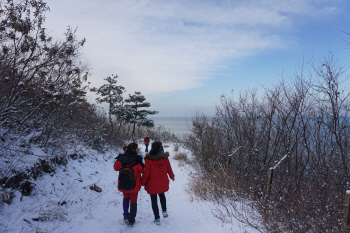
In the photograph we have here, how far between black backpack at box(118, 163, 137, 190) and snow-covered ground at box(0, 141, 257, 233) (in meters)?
0.86

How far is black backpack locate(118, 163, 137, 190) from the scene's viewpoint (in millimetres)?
3973

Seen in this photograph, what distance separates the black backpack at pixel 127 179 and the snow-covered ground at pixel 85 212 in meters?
0.86

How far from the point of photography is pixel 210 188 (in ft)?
20.5

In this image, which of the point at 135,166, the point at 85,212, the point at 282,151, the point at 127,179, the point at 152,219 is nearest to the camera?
the point at 127,179

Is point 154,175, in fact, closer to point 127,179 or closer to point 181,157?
point 127,179

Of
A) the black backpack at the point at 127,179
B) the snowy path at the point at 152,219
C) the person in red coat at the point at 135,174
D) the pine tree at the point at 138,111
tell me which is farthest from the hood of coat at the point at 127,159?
the pine tree at the point at 138,111

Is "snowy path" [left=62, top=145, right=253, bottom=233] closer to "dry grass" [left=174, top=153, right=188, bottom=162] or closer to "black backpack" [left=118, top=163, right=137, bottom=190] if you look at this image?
"black backpack" [left=118, top=163, right=137, bottom=190]

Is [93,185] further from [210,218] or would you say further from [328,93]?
[328,93]

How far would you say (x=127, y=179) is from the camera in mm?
3988

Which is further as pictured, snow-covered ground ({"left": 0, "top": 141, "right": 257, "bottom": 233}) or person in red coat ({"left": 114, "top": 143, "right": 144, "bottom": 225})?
person in red coat ({"left": 114, "top": 143, "right": 144, "bottom": 225})

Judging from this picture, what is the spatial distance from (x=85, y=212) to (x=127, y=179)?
1.62 metres

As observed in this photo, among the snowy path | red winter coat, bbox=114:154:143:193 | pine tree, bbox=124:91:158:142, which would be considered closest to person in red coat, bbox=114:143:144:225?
red winter coat, bbox=114:154:143:193

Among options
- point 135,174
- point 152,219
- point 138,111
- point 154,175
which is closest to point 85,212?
point 152,219

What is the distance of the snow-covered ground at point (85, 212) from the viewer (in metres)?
3.65
